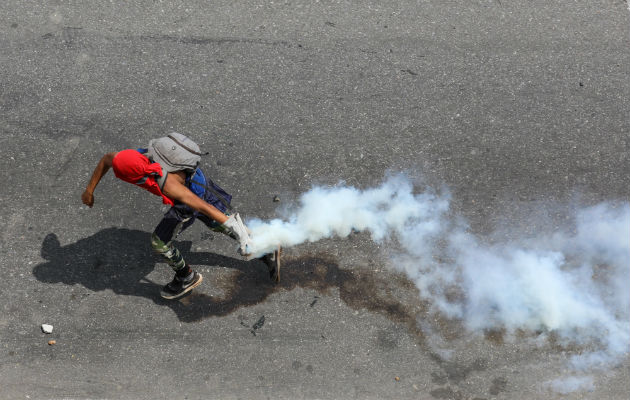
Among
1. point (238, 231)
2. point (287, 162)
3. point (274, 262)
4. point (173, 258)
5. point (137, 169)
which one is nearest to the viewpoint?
point (137, 169)

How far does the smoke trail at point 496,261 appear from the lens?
13.4ft

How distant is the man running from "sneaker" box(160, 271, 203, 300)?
5cm

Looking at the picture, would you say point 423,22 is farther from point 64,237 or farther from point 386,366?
point 64,237

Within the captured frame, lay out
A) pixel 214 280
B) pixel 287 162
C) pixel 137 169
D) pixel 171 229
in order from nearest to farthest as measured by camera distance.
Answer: pixel 137 169 → pixel 171 229 → pixel 214 280 → pixel 287 162

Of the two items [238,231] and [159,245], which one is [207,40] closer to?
[159,245]

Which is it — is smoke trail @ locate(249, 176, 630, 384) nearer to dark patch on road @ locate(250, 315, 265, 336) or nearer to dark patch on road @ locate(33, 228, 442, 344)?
dark patch on road @ locate(33, 228, 442, 344)

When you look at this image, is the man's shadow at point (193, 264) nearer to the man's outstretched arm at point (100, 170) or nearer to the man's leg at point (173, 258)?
the man's leg at point (173, 258)

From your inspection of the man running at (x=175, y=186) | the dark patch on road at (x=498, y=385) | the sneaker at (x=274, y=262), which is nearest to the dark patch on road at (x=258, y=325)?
the sneaker at (x=274, y=262)

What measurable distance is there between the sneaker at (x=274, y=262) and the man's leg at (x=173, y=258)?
578 mm

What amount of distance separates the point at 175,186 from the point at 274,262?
3.64 ft

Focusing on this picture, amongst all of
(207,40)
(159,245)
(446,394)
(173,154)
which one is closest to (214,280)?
(159,245)

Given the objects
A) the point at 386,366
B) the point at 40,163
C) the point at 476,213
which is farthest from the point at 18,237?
the point at 476,213

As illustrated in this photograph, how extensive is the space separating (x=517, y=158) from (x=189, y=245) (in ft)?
10.1

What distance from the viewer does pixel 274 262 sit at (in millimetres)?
4062
